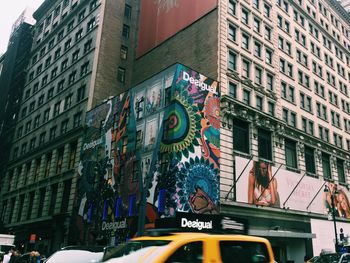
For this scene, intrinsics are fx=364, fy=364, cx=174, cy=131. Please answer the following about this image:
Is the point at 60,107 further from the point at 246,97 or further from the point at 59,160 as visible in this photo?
the point at 246,97

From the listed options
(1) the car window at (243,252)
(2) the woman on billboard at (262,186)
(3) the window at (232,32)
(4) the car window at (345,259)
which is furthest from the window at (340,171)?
(1) the car window at (243,252)

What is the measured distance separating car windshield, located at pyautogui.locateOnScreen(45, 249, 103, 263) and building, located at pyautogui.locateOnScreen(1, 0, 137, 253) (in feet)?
88.3

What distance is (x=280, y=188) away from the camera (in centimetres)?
3303

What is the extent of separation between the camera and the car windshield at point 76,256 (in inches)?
371

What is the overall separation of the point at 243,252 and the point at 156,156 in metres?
19.6

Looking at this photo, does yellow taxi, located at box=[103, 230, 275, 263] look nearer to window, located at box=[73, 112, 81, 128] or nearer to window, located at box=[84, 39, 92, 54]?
window, located at box=[73, 112, 81, 128]

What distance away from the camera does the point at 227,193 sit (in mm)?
27922

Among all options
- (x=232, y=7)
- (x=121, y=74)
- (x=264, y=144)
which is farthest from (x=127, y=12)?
(x=264, y=144)

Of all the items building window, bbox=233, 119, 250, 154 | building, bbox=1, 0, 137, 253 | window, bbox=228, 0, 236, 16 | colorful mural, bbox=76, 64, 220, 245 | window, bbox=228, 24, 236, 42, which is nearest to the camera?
colorful mural, bbox=76, 64, 220, 245

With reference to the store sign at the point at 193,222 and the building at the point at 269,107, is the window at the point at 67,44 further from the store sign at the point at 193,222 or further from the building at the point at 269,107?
the store sign at the point at 193,222

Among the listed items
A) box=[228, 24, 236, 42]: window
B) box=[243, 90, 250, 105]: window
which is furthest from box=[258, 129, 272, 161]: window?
→ box=[228, 24, 236, 42]: window

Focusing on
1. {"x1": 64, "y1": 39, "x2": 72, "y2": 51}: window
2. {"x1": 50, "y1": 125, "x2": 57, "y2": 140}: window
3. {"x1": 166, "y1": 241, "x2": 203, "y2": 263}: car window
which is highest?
{"x1": 64, "y1": 39, "x2": 72, "y2": 51}: window

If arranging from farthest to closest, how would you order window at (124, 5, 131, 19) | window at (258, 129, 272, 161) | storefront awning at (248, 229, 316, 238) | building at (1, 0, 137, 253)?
window at (124, 5, 131, 19), building at (1, 0, 137, 253), window at (258, 129, 272, 161), storefront awning at (248, 229, 316, 238)

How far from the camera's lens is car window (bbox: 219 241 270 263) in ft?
24.4
